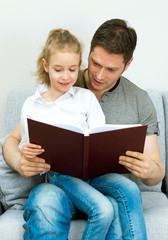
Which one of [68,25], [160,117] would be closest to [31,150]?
[160,117]

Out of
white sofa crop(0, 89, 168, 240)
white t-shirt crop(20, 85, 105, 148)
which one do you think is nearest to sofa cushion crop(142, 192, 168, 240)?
white sofa crop(0, 89, 168, 240)

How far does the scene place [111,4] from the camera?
7.16ft

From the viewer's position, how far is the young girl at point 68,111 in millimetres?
1362

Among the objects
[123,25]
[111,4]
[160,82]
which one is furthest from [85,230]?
[111,4]

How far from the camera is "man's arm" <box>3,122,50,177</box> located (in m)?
1.43

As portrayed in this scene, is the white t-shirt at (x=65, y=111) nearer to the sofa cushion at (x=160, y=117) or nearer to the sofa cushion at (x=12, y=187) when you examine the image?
the sofa cushion at (x=12, y=187)

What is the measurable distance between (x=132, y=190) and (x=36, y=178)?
0.58 meters

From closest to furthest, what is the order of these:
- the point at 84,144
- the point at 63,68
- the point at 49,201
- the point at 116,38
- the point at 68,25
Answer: the point at 84,144 → the point at 49,201 → the point at 63,68 → the point at 116,38 → the point at 68,25

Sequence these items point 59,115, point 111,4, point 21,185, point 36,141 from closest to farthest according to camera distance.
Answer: point 36,141, point 59,115, point 21,185, point 111,4

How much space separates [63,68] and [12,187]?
0.70 meters

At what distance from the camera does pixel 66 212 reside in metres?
1.44

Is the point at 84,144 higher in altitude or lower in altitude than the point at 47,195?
higher

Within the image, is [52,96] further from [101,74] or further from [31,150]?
[31,150]

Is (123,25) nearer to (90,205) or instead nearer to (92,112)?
(92,112)
